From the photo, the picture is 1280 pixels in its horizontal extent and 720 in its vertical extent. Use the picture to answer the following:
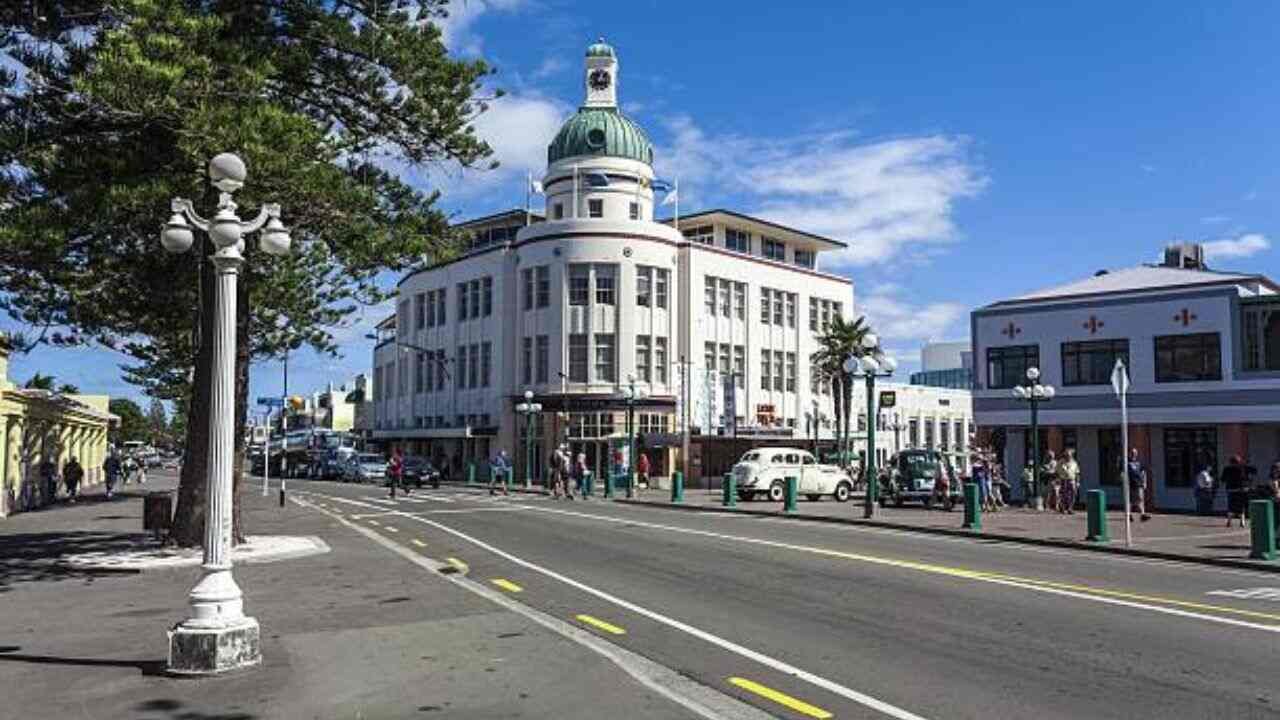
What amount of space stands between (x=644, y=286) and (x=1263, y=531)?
45.2 meters

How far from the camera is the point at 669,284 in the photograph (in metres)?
61.6

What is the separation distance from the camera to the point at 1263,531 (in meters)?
→ 16.9

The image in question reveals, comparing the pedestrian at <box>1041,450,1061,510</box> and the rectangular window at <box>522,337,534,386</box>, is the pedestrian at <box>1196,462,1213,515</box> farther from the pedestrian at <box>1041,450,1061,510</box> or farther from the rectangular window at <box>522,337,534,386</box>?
the rectangular window at <box>522,337,534,386</box>

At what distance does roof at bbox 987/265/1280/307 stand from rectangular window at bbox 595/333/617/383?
24.6m

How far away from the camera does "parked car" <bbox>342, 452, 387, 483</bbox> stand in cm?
5859

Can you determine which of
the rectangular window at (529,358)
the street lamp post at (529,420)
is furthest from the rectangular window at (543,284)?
the street lamp post at (529,420)

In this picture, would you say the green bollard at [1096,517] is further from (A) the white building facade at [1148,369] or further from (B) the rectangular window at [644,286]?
(B) the rectangular window at [644,286]

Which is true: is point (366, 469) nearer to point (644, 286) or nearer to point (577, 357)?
point (577, 357)

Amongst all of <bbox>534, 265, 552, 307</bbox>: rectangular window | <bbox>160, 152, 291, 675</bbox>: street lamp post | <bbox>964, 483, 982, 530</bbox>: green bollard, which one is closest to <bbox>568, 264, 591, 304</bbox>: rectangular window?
<bbox>534, 265, 552, 307</bbox>: rectangular window

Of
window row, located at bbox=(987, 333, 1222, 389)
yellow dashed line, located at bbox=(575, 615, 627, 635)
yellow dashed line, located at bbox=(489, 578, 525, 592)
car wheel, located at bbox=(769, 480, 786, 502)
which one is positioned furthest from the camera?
car wheel, located at bbox=(769, 480, 786, 502)

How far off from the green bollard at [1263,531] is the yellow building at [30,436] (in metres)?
23.1

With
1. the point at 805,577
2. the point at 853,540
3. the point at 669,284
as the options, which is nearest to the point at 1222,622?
the point at 805,577

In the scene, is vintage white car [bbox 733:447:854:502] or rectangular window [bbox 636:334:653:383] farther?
rectangular window [bbox 636:334:653:383]

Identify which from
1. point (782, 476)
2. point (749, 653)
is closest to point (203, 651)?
point (749, 653)
